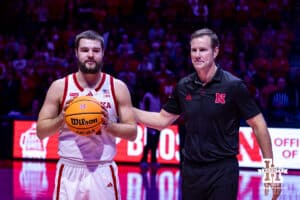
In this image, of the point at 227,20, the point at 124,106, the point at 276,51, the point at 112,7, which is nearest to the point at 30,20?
the point at 112,7

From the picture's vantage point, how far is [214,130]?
517 centimetres

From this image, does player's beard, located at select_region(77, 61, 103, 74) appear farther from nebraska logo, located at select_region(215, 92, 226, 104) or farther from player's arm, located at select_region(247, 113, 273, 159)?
player's arm, located at select_region(247, 113, 273, 159)

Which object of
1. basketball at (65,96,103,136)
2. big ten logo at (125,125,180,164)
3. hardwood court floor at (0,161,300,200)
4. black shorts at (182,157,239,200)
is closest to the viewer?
basketball at (65,96,103,136)

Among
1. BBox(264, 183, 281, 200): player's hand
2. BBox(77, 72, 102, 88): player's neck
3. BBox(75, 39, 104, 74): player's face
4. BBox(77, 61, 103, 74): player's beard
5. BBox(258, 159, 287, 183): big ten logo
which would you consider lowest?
BBox(264, 183, 281, 200): player's hand

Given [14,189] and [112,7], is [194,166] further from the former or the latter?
[112,7]

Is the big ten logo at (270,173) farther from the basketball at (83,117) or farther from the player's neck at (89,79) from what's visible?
the player's neck at (89,79)

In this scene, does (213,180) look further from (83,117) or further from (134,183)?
(134,183)

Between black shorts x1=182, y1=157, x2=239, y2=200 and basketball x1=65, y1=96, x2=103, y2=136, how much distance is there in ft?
2.80

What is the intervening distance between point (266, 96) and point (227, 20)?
3556mm

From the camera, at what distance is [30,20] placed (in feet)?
62.4

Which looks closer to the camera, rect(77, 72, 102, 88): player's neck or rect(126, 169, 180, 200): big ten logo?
rect(77, 72, 102, 88): player's neck

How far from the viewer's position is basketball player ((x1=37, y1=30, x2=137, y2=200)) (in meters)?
5.07

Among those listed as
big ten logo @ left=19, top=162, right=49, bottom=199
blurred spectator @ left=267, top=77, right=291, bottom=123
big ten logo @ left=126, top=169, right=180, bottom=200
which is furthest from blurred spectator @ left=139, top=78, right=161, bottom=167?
blurred spectator @ left=267, top=77, right=291, bottom=123

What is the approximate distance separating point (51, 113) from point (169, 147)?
838 centimetres
